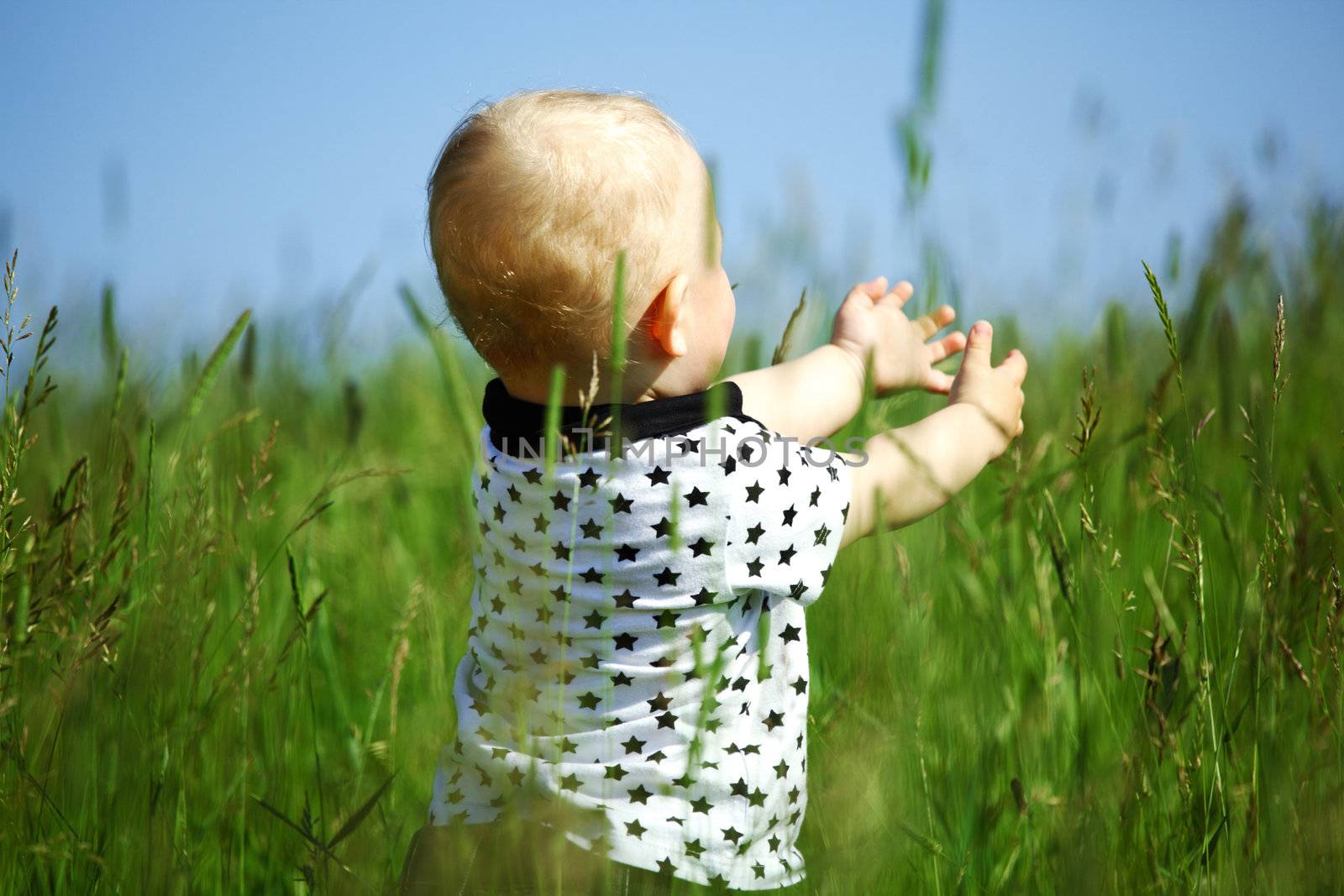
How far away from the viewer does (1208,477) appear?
251 centimetres

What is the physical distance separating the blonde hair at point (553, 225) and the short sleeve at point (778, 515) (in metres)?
0.24

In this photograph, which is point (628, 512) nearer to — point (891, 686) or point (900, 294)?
point (891, 686)

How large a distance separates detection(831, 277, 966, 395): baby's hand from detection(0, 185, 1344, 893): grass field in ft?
0.23

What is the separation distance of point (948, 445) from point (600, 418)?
52cm

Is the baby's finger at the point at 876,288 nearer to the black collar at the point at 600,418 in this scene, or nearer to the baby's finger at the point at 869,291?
the baby's finger at the point at 869,291

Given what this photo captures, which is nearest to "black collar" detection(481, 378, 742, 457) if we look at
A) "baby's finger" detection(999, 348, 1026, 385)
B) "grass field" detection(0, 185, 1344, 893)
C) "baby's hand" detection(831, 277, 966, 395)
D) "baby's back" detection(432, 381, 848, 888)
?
"baby's back" detection(432, 381, 848, 888)

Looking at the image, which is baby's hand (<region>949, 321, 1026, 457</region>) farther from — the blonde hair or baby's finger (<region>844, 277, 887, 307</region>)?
the blonde hair

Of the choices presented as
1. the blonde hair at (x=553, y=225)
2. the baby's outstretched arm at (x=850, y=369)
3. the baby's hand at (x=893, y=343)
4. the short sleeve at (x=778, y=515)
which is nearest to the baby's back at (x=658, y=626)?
the short sleeve at (x=778, y=515)

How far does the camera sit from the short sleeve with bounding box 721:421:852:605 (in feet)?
4.56

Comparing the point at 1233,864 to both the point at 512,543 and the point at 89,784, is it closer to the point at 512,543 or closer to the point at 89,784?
the point at 512,543

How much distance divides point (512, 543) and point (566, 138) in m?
0.55

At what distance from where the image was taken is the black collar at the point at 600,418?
4.64 feet

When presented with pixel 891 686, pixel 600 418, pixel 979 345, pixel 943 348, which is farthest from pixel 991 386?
pixel 600 418

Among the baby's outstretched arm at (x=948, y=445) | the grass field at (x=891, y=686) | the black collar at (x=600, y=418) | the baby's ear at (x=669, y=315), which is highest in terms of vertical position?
the baby's ear at (x=669, y=315)
